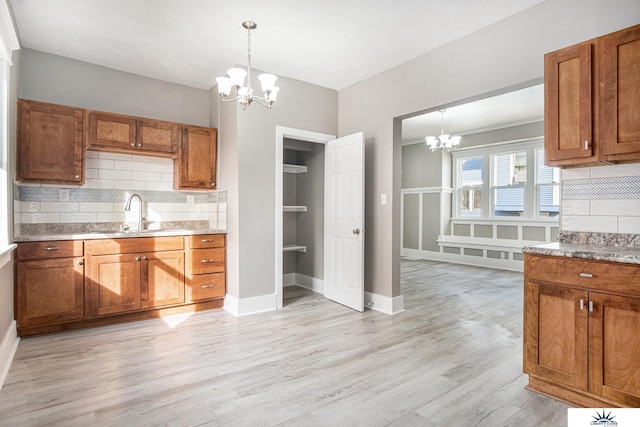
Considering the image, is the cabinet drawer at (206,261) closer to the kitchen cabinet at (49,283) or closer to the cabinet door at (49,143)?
the kitchen cabinet at (49,283)

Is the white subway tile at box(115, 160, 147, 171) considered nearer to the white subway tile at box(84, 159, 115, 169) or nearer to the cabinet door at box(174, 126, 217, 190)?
the white subway tile at box(84, 159, 115, 169)

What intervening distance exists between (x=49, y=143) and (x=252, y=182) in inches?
78.6

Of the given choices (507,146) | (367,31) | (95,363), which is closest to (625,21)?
(367,31)

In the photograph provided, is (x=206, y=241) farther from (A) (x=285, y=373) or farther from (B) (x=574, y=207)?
(B) (x=574, y=207)

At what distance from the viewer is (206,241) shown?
4.07 meters

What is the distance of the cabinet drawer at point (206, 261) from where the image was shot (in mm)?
3992

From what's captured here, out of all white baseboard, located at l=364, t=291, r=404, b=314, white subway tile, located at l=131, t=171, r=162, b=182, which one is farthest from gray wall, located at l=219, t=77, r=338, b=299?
white baseboard, located at l=364, t=291, r=404, b=314

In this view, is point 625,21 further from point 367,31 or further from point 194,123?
point 194,123

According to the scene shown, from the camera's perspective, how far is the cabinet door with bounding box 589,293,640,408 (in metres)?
1.88

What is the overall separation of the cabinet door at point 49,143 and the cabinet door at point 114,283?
90cm

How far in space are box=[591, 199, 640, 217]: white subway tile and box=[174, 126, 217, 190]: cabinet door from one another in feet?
12.7

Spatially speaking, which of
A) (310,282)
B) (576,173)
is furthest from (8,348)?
(576,173)

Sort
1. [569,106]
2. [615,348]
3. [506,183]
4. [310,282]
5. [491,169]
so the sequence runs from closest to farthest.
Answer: [615,348]
[569,106]
[310,282]
[506,183]
[491,169]

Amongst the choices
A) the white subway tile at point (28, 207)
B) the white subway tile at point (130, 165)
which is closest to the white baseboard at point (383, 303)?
the white subway tile at point (130, 165)
